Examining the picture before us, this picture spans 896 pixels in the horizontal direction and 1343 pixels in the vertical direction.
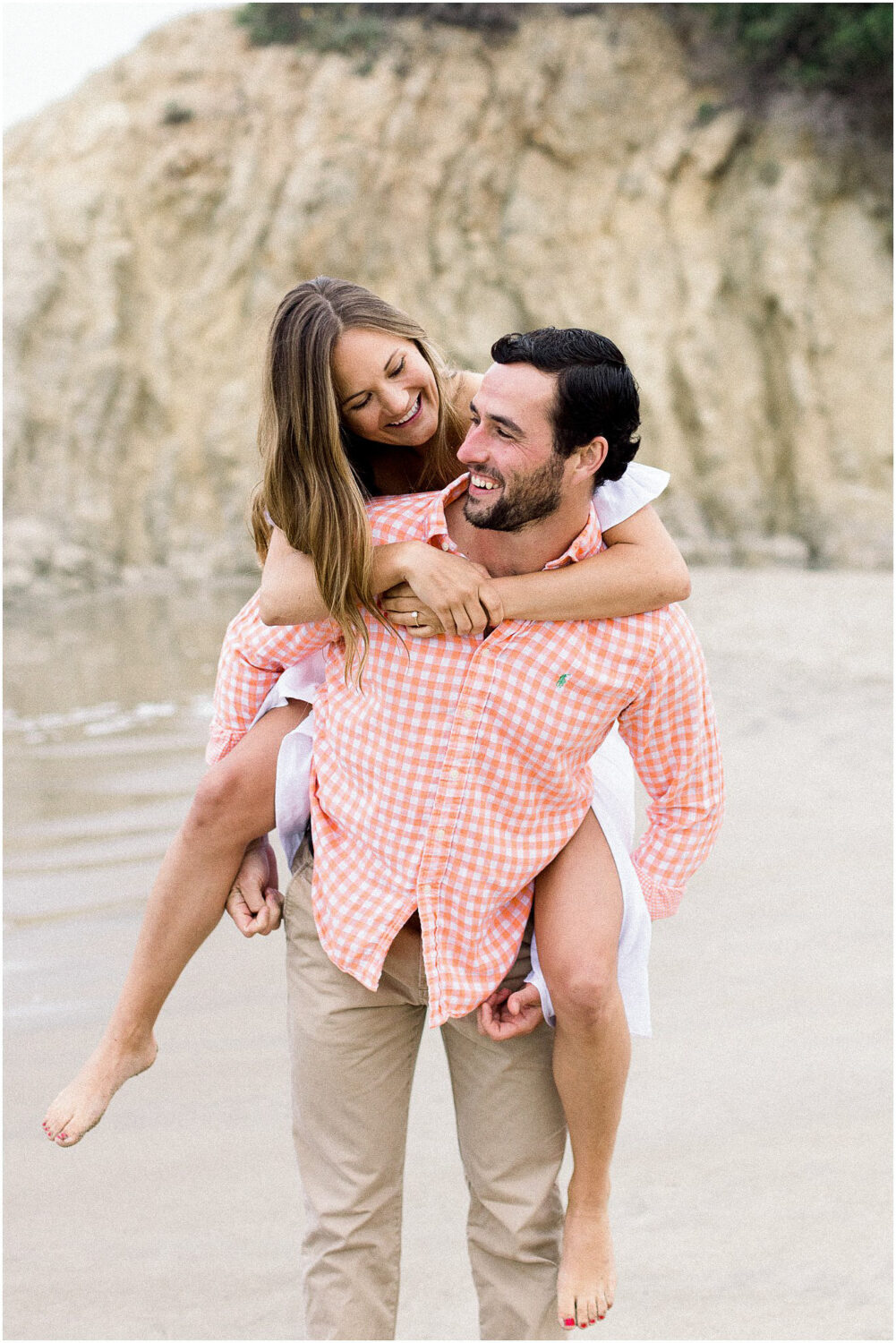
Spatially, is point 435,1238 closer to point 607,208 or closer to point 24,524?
point 24,524

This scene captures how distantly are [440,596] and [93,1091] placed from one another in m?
1.21

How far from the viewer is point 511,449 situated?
6.81ft

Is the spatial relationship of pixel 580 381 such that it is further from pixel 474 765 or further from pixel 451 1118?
pixel 451 1118

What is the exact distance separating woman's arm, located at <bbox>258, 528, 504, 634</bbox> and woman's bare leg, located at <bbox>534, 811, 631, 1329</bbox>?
450mm

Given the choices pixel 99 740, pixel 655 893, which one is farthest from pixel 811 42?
pixel 655 893

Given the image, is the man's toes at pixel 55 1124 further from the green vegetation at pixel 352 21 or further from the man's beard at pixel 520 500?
the green vegetation at pixel 352 21

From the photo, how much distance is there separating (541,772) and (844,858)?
3732mm

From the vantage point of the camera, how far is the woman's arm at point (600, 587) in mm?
2098

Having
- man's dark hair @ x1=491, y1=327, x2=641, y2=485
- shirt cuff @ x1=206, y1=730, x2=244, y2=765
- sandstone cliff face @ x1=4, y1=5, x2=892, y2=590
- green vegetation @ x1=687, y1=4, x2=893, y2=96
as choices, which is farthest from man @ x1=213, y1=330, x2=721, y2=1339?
green vegetation @ x1=687, y1=4, x2=893, y2=96

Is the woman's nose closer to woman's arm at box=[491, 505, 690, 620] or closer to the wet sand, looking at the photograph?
woman's arm at box=[491, 505, 690, 620]

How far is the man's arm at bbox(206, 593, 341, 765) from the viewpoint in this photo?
2324mm

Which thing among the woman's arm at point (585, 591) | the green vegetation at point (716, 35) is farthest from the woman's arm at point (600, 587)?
the green vegetation at point (716, 35)

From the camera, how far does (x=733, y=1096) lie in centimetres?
364

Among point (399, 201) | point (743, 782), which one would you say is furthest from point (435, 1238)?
point (399, 201)
